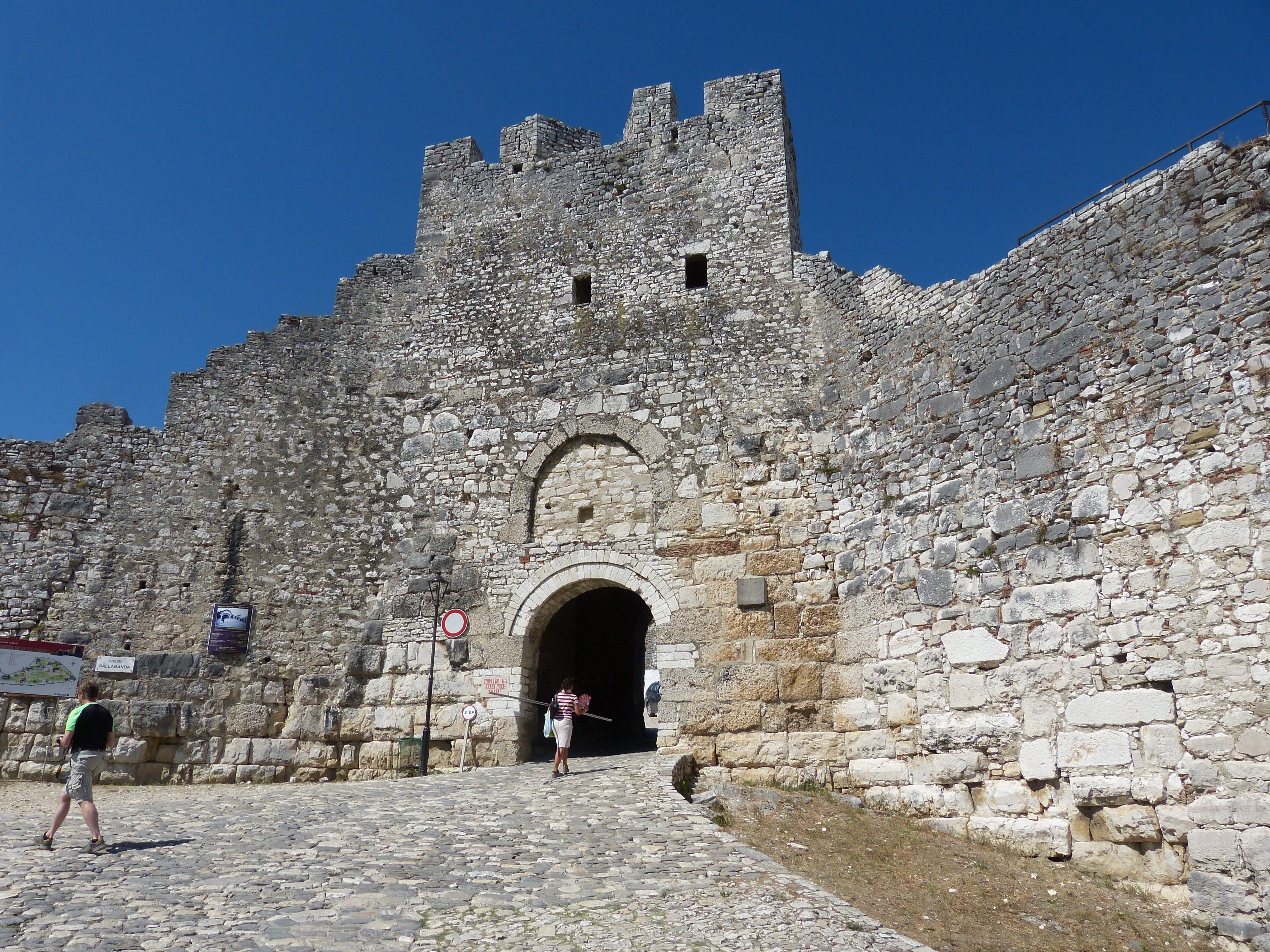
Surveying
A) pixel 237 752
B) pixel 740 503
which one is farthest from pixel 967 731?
pixel 237 752

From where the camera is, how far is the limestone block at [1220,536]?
22.6 feet

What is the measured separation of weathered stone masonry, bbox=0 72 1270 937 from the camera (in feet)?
24.0

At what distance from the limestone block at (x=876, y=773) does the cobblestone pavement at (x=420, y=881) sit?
2.16m

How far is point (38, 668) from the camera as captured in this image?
11.2 meters

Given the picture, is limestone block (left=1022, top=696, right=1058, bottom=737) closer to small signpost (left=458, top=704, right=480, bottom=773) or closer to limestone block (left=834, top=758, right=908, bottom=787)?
limestone block (left=834, top=758, right=908, bottom=787)

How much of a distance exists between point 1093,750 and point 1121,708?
0.43m

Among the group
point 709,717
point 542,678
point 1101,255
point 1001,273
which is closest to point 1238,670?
point 1101,255

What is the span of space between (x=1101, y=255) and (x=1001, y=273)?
116 cm

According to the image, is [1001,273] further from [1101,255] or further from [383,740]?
[383,740]

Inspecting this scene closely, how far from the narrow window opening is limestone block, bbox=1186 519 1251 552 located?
7.38m

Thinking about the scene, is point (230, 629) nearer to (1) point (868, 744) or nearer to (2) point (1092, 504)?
(1) point (868, 744)

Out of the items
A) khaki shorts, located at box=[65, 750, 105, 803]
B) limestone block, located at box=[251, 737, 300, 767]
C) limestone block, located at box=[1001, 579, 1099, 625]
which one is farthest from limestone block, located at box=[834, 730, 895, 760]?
khaki shorts, located at box=[65, 750, 105, 803]

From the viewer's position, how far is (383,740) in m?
11.4

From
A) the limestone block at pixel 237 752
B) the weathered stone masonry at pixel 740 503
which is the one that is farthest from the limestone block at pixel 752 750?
the limestone block at pixel 237 752
